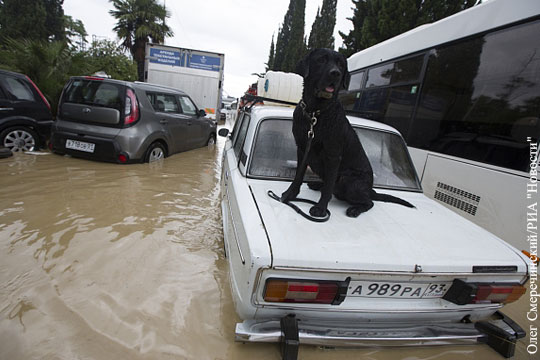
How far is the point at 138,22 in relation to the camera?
77.7 feet

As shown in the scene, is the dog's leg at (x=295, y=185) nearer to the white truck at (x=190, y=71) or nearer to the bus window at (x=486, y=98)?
the bus window at (x=486, y=98)

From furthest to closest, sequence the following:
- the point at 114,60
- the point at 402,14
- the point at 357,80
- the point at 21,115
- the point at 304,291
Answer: the point at 114,60
the point at 402,14
the point at 357,80
the point at 21,115
the point at 304,291

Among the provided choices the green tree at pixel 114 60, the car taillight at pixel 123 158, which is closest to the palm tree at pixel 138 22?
the green tree at pixel 114 60

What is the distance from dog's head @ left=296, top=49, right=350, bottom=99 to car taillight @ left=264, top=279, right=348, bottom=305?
121cm

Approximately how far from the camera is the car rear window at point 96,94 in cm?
532

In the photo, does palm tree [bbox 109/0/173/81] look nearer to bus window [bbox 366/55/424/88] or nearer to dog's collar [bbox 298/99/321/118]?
bus window [bbox 366/55/424/88]

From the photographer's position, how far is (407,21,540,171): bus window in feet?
10.2

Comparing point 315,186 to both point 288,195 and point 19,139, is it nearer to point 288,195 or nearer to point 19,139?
point 288,195

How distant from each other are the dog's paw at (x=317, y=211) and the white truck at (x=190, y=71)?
1147 cm

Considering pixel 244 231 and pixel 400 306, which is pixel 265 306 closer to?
pixel 244 231

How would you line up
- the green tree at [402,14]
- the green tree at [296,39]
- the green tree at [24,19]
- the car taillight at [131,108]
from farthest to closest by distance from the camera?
the green tree at [296,39] → the green tree at [24,19] → the green tree at [402,14] → the car taillight at [131,108]

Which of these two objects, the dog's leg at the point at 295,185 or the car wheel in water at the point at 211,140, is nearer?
the dog's leg at the point at 295,185

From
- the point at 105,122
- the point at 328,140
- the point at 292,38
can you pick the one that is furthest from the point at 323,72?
the point at 292,38

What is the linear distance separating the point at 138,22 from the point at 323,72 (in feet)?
91.1
